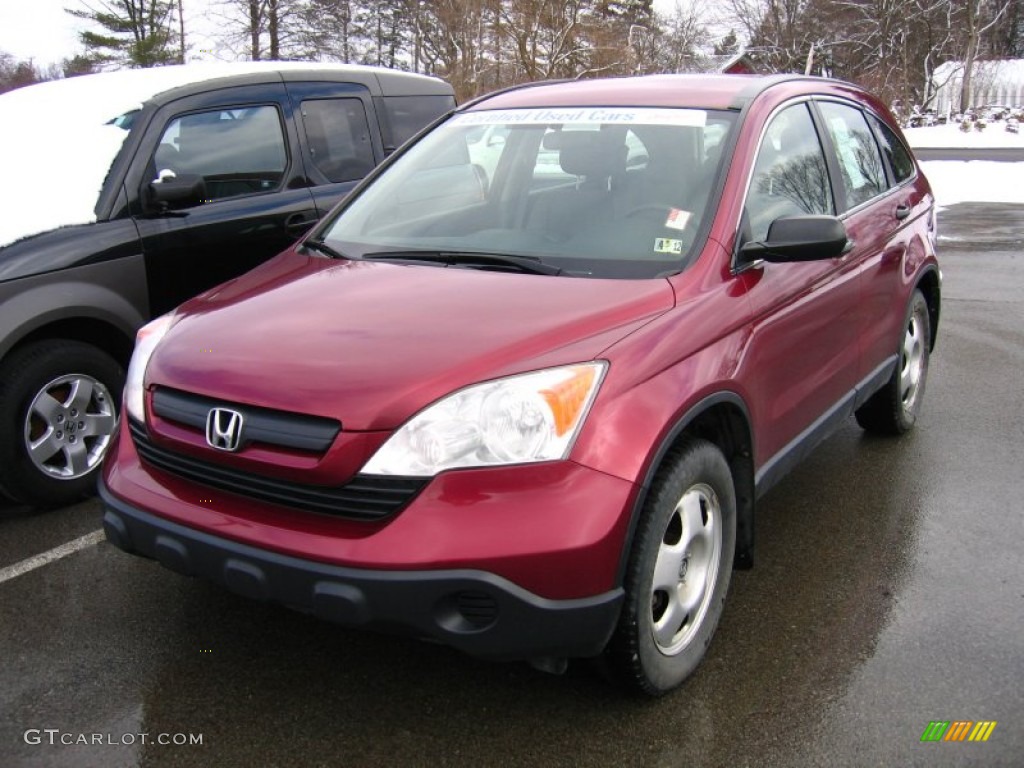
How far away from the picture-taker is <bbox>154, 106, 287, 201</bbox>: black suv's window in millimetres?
4738

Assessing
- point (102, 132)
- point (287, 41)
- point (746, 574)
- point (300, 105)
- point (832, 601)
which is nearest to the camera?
point (832, 601)

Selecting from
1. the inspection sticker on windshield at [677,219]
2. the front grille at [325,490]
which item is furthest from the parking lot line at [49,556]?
the inspection sticker on windshield at [677,219]

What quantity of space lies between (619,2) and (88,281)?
4817 centimetres

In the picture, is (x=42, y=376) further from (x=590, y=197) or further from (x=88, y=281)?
(x=590, y=197)

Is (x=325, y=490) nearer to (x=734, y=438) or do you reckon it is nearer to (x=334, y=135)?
(x=734, y=438)

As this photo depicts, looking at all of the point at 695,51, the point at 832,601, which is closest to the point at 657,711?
the point at 832,601

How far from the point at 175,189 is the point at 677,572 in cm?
307

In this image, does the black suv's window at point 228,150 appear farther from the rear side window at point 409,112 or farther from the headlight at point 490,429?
the headlight at point 490,429

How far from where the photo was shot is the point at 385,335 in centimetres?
260

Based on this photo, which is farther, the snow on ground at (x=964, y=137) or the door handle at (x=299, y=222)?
the snow on ground at (x=964, y=137)

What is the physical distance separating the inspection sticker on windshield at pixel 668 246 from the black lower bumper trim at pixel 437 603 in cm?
119

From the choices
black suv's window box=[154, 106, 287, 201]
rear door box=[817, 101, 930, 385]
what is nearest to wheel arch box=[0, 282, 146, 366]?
black suv's window box=[154, 106, 287, 201]

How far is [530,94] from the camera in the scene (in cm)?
401

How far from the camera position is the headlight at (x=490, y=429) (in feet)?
7.57
